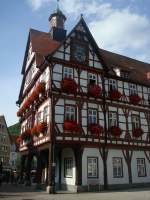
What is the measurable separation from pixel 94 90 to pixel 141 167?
29.1 feet

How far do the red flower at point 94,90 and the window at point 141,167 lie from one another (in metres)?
7.68

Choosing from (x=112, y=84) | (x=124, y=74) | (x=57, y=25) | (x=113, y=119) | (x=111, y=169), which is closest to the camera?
(x=111, y=169)

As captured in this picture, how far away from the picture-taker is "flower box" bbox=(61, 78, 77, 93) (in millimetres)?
22734

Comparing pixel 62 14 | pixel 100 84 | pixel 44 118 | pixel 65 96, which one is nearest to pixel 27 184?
pixel 44 118

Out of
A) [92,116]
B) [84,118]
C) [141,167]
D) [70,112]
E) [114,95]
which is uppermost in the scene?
[114,95]

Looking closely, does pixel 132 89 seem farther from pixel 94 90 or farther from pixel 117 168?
pixel 117 168

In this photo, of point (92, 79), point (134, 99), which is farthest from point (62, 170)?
point (134, 99)

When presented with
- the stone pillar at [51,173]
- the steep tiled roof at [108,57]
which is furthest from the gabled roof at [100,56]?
the stone pillar at [51,173]

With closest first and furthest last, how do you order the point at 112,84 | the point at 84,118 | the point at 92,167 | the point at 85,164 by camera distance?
the point at 85,164 < the point at 92,167 < the point at 84,118 < the point at 112,84

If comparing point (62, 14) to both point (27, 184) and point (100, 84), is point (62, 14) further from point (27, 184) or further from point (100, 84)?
point (27, 184)

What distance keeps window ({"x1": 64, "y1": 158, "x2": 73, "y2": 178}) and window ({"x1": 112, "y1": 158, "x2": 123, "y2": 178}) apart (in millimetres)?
4054

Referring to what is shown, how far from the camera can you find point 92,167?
2294 cm

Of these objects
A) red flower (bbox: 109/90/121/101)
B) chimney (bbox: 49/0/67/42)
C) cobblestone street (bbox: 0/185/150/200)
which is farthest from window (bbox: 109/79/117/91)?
cobblestone street (bbox: 0/185/150/200)

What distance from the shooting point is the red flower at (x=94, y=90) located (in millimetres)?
24203
